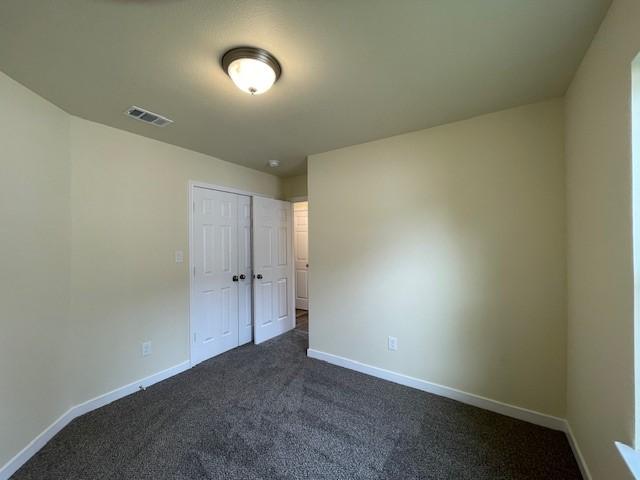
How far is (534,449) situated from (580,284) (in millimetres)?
1107

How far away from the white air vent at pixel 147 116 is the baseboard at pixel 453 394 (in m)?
2.77

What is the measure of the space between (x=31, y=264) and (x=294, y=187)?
9.53 ft

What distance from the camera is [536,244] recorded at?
75.5 inches

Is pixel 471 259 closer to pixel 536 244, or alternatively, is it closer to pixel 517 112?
pixel 536 244

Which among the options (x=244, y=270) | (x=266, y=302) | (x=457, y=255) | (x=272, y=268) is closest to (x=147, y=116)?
(x=244, y=270)

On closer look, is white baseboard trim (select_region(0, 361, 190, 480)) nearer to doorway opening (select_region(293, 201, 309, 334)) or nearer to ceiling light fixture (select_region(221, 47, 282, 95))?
ceiling light fixture (select_region(221, 47, 282, 95))

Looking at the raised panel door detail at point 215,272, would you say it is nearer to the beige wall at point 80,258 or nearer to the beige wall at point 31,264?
the beige wall at point 80,258

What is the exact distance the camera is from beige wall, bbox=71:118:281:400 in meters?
2.12

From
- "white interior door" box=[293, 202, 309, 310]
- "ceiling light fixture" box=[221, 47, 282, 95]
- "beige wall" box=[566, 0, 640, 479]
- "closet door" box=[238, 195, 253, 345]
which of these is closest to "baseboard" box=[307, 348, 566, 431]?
"beige wall" box=[566, 0, 640, 479]

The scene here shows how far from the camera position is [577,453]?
1.59 meters

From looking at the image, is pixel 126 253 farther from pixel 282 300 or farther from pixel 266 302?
pixel 282 300

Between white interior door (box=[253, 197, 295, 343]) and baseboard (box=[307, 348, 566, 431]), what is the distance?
0.98 m

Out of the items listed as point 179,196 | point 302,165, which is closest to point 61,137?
point 179,196

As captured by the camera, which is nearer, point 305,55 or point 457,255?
point 305,55
